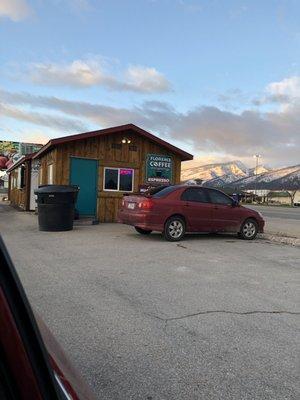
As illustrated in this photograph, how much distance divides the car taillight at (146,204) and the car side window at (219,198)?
2.11 meters

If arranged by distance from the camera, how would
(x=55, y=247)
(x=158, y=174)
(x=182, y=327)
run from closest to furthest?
Result: (x=182, y=327) < (x=55, y=247) < (x=158, y=174)

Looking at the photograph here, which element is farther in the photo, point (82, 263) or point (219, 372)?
point (82, 263)

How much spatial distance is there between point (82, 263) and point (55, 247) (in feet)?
7.81

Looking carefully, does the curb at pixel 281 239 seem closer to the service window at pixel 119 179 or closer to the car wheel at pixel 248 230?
the car wheel at pixel 248 230

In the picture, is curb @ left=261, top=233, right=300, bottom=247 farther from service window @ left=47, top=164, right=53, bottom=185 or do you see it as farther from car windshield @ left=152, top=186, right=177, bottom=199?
→ service window @ left=47, top=164, right=53, bottom=185

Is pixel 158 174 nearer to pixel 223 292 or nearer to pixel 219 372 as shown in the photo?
pixel 223 292

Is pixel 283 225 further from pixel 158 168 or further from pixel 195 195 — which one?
pixel 195 195

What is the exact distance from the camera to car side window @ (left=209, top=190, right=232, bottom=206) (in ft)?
45.9

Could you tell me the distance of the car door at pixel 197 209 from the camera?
13.4 metres

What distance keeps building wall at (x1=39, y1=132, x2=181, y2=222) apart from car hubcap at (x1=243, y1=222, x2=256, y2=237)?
6514 millimetres

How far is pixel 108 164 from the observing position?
19.2 meters

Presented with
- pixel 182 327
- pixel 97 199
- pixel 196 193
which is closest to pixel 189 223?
pixel 196 193

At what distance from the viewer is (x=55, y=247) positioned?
37.3ft

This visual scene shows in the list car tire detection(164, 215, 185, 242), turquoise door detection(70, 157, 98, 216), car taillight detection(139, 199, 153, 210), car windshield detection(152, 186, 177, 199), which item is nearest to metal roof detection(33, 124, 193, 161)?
turquoise door detection(70, 157, 98, 216)
